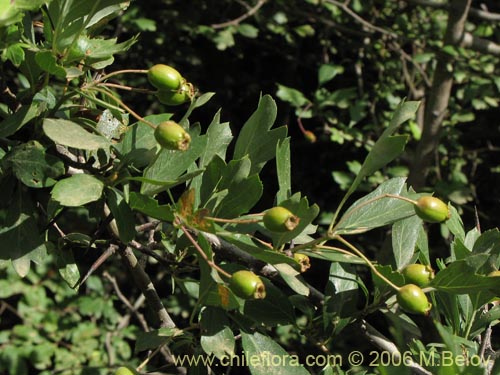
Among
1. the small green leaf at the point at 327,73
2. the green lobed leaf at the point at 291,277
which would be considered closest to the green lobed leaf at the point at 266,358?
the green lobed leaf at the point at 291,277

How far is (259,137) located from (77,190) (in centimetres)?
24

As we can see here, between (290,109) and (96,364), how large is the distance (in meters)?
1.29

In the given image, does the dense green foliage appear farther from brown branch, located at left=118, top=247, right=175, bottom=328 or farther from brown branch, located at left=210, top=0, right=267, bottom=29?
brown branch, located at left=210, top=0, right=267, bottom=29

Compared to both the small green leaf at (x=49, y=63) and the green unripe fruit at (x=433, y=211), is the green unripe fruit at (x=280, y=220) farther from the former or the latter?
the small green leaf at (x=49, y=63)

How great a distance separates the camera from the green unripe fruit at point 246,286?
28.0 inches

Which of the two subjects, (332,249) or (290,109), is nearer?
(332,249)

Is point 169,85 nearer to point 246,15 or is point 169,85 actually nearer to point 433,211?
point 433,211

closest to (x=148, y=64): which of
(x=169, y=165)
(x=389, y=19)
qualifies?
(x=389, y=19)

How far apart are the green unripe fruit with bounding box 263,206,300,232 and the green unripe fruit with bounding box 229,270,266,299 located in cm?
6

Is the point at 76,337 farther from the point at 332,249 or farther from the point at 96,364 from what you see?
the point at 332,249

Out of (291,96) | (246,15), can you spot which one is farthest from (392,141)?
(246,15)

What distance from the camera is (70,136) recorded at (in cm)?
75

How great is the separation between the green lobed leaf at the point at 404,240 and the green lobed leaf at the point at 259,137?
0.67 feet

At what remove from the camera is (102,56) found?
85cm
